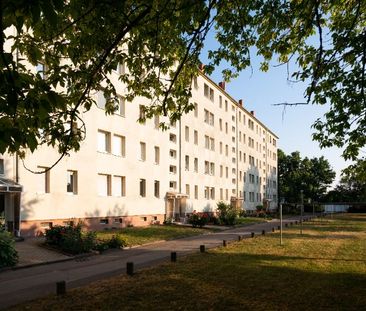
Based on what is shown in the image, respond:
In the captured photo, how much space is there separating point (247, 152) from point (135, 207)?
3764 cm

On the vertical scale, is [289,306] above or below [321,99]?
below

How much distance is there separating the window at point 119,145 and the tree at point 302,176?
6210cm

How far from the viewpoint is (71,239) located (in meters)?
18.8

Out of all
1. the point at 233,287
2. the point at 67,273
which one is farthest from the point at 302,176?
the point at 233,287

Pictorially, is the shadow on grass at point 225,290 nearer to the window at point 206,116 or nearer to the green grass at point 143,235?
the green grass at point 143,235

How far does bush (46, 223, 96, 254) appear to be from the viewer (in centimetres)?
1864

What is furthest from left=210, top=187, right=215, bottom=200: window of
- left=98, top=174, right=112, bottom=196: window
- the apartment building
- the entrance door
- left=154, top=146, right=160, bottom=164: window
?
left=98, top=174, right=112, bottom=196: window

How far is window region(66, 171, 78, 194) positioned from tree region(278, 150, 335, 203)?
221ft

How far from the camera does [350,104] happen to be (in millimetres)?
11547

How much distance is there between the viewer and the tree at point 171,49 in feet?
22.9

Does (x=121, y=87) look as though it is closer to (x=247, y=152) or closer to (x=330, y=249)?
(x=330, y=249)

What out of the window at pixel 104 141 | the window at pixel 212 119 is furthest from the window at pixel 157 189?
the window at pixel 212 119

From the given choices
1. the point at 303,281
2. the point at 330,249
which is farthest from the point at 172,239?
the point at 303,281

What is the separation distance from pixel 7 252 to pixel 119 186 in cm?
1718
